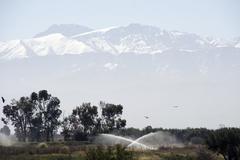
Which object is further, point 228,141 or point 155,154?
point 155,154

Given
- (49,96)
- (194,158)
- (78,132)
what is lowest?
(194,158)

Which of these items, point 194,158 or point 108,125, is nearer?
point 194,158

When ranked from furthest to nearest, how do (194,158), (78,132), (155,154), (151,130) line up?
(151,130) < (78,132) < (155,154) < (194,158)

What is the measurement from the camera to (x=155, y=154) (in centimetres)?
8788

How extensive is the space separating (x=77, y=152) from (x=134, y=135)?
61224 mm

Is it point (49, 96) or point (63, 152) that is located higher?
Result: point (49, 96)

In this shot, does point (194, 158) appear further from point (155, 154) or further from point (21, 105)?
point (21, 105)

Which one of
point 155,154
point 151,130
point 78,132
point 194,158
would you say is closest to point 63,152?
point 155,154

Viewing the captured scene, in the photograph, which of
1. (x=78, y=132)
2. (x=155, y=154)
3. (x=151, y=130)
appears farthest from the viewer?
(x=151, y=130)

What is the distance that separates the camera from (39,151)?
9081 centimetres

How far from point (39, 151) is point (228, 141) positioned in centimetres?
2865

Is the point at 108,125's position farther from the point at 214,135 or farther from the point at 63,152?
the point at 214,135

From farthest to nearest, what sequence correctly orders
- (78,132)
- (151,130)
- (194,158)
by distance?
(151,130) < (78,132) < (194,158)

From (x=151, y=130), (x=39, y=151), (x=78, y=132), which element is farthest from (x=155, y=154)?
(x=151, y=130)
